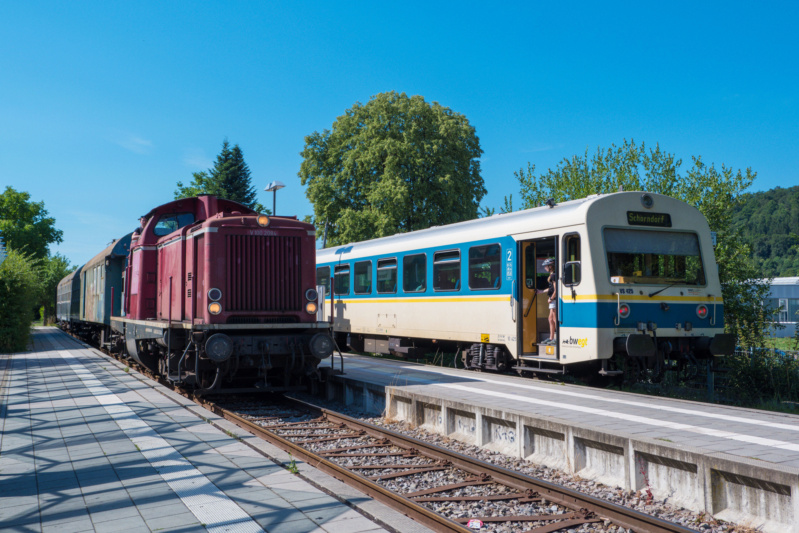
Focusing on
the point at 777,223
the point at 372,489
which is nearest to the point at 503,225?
the point at 372,489

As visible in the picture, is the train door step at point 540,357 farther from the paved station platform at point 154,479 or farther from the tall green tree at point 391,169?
the tall green tree at point 391,169

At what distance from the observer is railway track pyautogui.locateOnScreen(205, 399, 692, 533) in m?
5.14

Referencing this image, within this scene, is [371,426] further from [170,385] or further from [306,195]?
[306,195]

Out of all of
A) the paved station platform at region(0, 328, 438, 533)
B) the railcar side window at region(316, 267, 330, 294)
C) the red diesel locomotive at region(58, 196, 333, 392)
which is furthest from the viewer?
the railcar side window at region(316, 267, 330, 294)

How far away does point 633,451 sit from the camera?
240 inches

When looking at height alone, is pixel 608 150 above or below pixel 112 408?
above

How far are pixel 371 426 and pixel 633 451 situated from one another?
12.2ft

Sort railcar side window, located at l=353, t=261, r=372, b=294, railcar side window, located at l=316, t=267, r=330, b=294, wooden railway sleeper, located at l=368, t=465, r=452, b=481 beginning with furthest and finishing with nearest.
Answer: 1. railcar side window, located at l=316, t=267, r=330, b=294
2. railcar side window, located at l=353, t=261, r=372, b=294
3. wooden railway sleeper, located at l=368, t=465, r=452, b=481

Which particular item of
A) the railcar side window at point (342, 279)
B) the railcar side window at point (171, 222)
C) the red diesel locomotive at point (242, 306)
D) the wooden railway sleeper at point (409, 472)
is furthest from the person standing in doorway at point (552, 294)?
the railcar side window at point (342, 279)

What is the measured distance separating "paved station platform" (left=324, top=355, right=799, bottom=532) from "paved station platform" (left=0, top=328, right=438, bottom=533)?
2473 mm

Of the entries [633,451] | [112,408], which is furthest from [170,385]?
[633,451]

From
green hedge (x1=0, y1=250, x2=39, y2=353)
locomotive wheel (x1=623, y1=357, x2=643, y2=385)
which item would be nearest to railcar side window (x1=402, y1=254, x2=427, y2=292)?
locomotive wheel (x1=623, y1=357, x2=643, y2=385)

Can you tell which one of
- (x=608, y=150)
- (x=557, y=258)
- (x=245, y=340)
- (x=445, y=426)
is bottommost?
(x=445, y=426)

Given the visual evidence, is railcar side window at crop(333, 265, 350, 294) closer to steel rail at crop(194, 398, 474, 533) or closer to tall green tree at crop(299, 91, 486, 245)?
steel rail at crop(194, 398, 474, 533)
